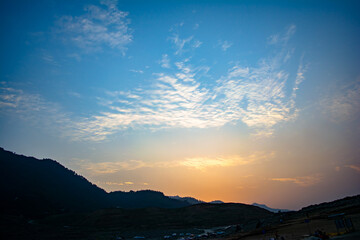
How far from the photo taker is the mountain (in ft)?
409

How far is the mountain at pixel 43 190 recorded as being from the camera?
125 metres

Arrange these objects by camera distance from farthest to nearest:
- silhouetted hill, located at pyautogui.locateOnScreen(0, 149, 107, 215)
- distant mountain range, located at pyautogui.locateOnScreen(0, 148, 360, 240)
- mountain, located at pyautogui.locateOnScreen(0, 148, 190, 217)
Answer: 1. silhouetted hill, located at pyautogui.locateOnScreen(0, 149, 107, 215)
2. mountain, located at pyautogui.locateOnScreen(0, 148, 190, 217)
3. distant mountain range, located at pyautogui.locateOnScreen(0, 148, 360, 240)

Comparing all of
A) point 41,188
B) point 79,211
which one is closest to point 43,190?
point 41,188

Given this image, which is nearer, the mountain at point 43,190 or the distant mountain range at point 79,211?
the distant mountain range at point 79,211

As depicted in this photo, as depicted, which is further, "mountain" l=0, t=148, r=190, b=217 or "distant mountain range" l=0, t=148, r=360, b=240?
"mountain" l=0, t=148, r=190, b=217

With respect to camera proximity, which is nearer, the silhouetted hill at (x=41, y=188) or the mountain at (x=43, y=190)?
the mountain at (x=43, y=190)

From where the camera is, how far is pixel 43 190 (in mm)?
146250

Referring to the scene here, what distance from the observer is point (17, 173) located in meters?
148

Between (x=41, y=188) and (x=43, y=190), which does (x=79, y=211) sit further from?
(x=41, y=188)

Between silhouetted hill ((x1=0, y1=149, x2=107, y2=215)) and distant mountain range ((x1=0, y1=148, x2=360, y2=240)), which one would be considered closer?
distant mountain range ((x1=0, y1=148, x2=360, y2=240))

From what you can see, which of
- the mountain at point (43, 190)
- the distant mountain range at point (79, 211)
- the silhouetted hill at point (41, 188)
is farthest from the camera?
the silhouetted hill at point (41, 188)

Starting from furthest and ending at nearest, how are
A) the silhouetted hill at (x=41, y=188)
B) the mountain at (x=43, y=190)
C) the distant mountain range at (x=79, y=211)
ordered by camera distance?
the silhouetted hill at (x=41, y=188)
the mountain at (x=43, y=190)
the distant mountain range at (x=79, y=211)

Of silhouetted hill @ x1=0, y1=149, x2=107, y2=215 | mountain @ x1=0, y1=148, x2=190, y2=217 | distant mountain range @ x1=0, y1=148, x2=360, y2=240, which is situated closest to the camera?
distant mountain range @ x1=0, y1=148, x2=360, y2=240

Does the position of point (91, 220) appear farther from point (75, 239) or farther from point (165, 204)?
point (165, 204)
